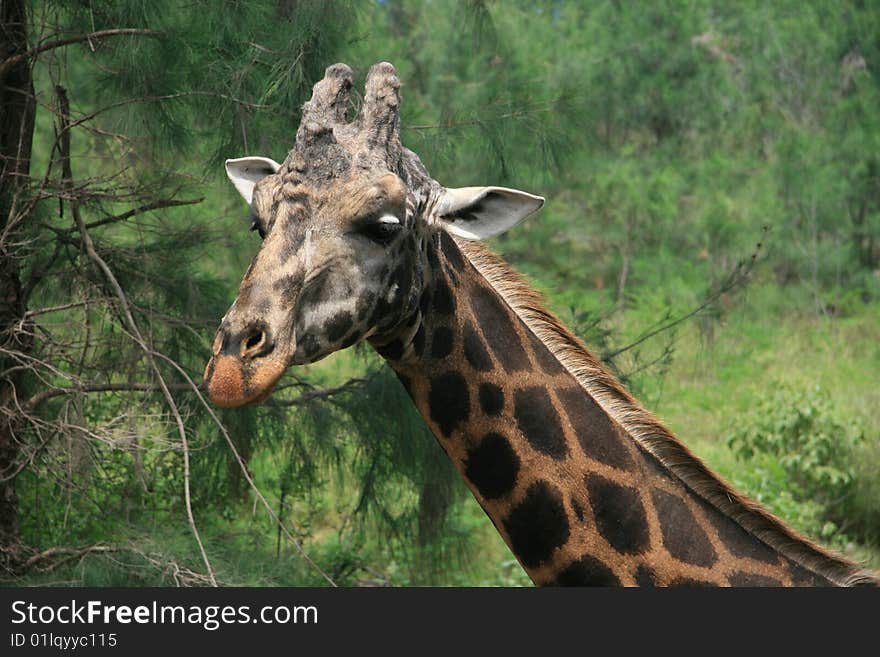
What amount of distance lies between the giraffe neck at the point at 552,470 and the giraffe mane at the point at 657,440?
0.02 m

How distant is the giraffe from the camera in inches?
123

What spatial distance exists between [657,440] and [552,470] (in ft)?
1.09

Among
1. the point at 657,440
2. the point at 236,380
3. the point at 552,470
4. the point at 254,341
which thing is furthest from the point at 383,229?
the point at 657,440

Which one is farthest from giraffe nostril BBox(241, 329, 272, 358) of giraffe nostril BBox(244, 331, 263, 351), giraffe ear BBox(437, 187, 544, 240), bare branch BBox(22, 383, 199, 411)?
bare branch BBox(22, 383, 199, 411)

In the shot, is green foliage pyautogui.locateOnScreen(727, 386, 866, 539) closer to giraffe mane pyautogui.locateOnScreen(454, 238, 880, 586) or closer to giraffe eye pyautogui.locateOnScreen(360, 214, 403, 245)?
giraffe mane pyautogui.locateOnScreen(454, 238, 880, 586)

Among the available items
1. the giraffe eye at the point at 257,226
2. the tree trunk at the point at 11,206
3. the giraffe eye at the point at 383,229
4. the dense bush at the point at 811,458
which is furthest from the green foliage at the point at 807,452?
the giraffe eye at the point at 257,226

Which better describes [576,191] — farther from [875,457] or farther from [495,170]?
[495,170]

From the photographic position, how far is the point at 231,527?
256 inches

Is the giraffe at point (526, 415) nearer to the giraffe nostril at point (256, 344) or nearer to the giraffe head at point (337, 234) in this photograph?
the giraffe head at point (337, 234)

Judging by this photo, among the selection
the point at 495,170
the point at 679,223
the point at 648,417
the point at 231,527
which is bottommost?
the point at 231,527

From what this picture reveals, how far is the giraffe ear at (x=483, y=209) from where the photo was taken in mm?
3184

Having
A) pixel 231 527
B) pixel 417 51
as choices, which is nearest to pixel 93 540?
pixel 231 527

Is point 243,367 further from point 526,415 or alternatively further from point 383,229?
point 526,415

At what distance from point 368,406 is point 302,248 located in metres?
2.58
